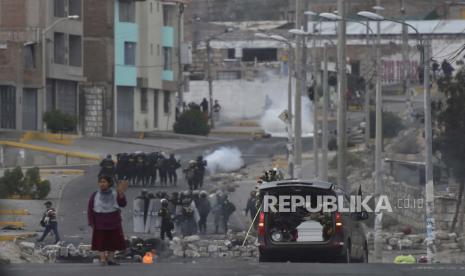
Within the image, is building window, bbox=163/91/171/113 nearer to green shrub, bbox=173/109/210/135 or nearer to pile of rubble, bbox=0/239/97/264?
green shrub, bbox=173/109/210/135

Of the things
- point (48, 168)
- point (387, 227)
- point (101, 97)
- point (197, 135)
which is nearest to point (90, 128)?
point (101, 97)

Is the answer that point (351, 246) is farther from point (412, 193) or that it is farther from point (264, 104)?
point (264, 104)

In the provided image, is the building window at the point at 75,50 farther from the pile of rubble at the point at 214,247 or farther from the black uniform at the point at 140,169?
Result: the pile of rubble at the point at 214,247

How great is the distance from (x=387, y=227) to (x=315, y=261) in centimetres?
2403

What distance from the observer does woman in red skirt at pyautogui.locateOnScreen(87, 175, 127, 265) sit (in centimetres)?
2206

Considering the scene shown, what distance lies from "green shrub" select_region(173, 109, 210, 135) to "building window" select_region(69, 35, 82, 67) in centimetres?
1083

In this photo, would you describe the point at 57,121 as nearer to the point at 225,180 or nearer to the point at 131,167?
the point at 225,180

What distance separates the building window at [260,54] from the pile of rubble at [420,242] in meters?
71.9

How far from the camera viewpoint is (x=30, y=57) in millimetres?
68375

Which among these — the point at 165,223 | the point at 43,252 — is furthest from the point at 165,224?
the point at 43,252

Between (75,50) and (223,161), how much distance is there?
12.5 m

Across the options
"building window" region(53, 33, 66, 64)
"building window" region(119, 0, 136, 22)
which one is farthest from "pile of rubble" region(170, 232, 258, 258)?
"building window" region(119, 0, 136, 22)

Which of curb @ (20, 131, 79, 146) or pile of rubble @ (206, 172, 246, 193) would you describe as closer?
pile of rubble @ (206, 172, 246, 193)

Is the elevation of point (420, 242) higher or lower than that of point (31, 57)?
lower
